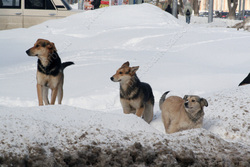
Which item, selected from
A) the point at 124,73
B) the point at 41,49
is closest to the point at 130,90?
the point at 124,73

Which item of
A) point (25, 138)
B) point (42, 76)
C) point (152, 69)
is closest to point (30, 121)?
point (25, 138)

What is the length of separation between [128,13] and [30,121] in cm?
1493

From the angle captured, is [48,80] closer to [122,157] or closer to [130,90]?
[130,90]

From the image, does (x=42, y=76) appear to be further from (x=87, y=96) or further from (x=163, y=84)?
(x=163, y=84)

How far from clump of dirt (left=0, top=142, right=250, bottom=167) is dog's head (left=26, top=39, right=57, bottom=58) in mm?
3417

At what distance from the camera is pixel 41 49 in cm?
683

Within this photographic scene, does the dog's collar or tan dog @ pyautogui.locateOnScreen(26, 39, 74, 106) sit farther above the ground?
tan dog @ pyautogui.locateOnScreen(26, 39, 74, 106)

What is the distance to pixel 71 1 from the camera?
187ft

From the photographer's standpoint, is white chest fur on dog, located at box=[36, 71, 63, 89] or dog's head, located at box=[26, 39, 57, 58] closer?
dog's head, located at box=[26, 39, 57, 58]

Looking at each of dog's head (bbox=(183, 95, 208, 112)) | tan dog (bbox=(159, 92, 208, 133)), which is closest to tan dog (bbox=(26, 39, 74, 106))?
tan dog (bbox=(159, 92, 208, 133))

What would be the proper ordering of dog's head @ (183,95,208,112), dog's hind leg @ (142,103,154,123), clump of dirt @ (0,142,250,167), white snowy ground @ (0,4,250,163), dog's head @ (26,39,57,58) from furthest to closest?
dog's hind leg @ (142,103,154,123), dog's head @ (26,39,57,58), dog's head @ (183,95,208,112), white snowy ground @ (0,4,250,163), clump of dirt @ (0,142,250,167)

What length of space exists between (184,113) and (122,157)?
2.45 metres

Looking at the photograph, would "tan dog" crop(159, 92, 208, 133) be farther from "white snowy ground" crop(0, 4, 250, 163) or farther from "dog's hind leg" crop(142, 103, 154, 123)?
"dog's hind leg" crop(142, 103, 154, 123)

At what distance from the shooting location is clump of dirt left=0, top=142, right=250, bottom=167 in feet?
11.4
